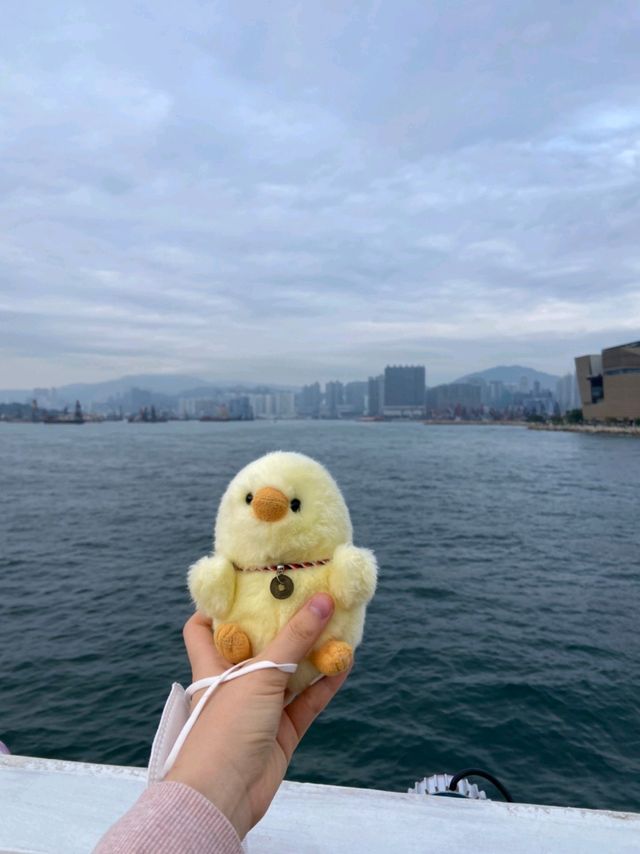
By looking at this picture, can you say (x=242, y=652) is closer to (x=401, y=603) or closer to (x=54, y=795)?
(x=54, y=795)

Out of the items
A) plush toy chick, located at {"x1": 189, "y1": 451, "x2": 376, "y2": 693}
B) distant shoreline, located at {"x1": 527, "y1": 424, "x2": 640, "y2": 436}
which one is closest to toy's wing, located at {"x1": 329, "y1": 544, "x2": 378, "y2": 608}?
plush toy chick, located at {"x1": 189, "y1": 451, "x2": 376, "y2": 693}

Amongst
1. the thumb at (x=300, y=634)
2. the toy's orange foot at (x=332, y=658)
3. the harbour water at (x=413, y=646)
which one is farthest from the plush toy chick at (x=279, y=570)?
the harbour water at (x=413, y=646)

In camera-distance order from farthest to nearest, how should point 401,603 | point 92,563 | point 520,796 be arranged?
1. point 92,563
2. point 401,603
3. point 520,796

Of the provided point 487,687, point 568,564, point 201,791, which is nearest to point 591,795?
point 487,687

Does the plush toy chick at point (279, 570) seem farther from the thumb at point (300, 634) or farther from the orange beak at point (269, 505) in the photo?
the thumb at point (300, 634)

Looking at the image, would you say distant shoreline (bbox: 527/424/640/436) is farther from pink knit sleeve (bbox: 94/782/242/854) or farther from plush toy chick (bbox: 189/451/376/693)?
pink knit sleeve (bbox: 94/782/242/854)

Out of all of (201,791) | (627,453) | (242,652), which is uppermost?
(242,652)
